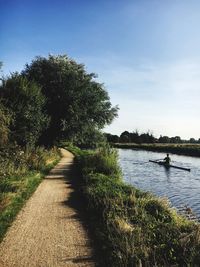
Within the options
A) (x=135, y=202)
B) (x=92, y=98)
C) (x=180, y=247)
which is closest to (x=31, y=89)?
(x=92, y=98)

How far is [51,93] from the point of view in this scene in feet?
120

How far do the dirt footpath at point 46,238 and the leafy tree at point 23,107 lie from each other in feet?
36.7

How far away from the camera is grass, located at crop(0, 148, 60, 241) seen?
42.9ft

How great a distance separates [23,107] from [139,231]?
763 inches

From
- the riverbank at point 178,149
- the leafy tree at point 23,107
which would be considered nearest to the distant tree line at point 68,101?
the leafy tree at point 23,107

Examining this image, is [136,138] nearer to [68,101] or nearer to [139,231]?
[68,101]

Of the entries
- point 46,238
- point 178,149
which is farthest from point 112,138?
point 46,238

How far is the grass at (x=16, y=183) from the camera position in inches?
515

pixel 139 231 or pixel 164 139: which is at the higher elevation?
pixel 164 139

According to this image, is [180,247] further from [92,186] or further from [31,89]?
[31,89]

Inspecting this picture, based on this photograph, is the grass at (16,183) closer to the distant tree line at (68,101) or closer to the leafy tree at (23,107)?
the leafy tree at (23,107)

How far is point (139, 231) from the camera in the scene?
394 inches

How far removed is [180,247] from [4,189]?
29.8 feet

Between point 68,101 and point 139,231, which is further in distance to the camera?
point 68,101
